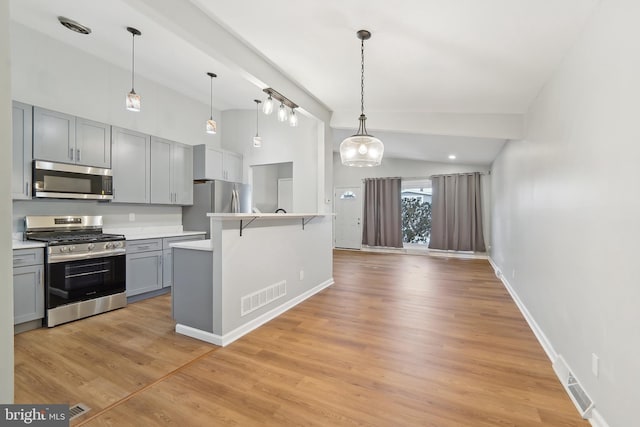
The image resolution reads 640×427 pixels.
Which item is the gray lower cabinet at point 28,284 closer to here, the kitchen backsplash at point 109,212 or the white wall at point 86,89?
the kitchen backsplash at point 109,212

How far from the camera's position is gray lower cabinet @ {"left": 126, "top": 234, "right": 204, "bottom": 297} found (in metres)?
3.79

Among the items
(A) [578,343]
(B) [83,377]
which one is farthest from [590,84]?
(B) [83,377]

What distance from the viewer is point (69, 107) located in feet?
11.9

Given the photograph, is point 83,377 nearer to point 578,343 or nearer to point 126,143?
point 126,143

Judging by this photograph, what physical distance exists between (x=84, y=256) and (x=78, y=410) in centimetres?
202

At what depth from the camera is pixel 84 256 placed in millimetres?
3256

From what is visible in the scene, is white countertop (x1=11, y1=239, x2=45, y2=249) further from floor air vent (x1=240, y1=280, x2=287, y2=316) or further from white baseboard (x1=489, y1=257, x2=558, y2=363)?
white baseboard (x1=489, y1=257, x2=558, y2=363)

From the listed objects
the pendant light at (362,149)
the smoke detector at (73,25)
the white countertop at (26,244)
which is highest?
the smoke detector at (73,25)

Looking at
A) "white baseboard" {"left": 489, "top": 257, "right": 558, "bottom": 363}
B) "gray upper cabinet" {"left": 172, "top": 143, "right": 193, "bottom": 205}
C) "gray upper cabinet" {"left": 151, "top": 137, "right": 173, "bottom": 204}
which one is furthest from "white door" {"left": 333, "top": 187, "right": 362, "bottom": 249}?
"gray upper cabinet" {"left": 151, "top": 137, "right": 173, "bottom": 204}

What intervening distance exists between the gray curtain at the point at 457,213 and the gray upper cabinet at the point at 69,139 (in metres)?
7.30

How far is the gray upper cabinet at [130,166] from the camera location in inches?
154

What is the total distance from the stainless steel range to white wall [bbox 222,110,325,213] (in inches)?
110

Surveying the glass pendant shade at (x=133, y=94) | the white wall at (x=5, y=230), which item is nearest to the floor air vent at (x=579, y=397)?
the white wall at (x=5, y=230)

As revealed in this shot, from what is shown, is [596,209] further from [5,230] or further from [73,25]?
[73,25]
